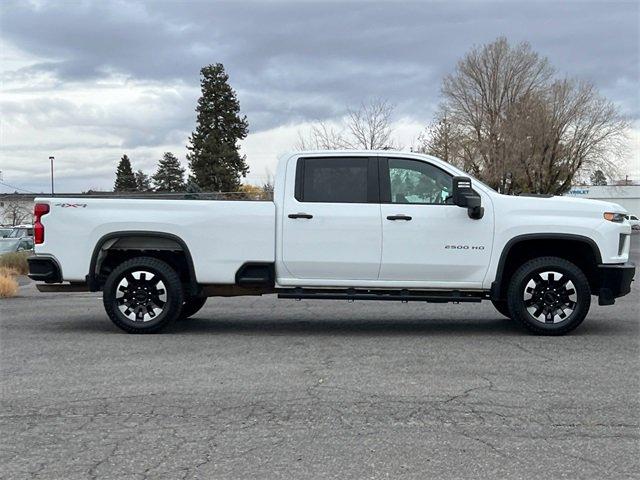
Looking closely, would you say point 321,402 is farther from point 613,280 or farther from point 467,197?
point 613,280

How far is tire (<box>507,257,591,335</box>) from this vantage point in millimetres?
7695

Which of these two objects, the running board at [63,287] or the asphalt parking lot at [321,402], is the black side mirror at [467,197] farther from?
the running board at [63,287]

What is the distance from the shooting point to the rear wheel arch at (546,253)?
7.67 meters

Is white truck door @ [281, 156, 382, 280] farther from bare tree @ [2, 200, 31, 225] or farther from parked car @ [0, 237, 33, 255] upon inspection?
bare tree @ [2, 200, 31, 225]

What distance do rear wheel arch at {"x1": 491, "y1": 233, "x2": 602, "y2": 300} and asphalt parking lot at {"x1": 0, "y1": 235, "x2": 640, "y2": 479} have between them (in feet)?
2.02

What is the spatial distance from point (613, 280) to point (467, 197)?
1.94 m

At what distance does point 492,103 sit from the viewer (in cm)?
4712

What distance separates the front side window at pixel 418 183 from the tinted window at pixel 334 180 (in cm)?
34

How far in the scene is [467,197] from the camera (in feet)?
24.8

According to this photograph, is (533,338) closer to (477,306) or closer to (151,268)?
(477,306)

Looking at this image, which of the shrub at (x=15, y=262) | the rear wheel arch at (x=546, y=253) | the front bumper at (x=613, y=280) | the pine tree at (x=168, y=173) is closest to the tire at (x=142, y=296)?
the rear wheel arch at (x=546, y=253)

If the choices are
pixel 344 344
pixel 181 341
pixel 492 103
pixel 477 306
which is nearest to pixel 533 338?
pixel 344 344

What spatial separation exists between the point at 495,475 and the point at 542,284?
4260 millimetres

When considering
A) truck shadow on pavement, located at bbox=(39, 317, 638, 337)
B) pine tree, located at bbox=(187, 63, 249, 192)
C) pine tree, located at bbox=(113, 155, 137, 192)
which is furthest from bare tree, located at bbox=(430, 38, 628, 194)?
pine tree, located at bbox=(113, 155, 137, 192)
